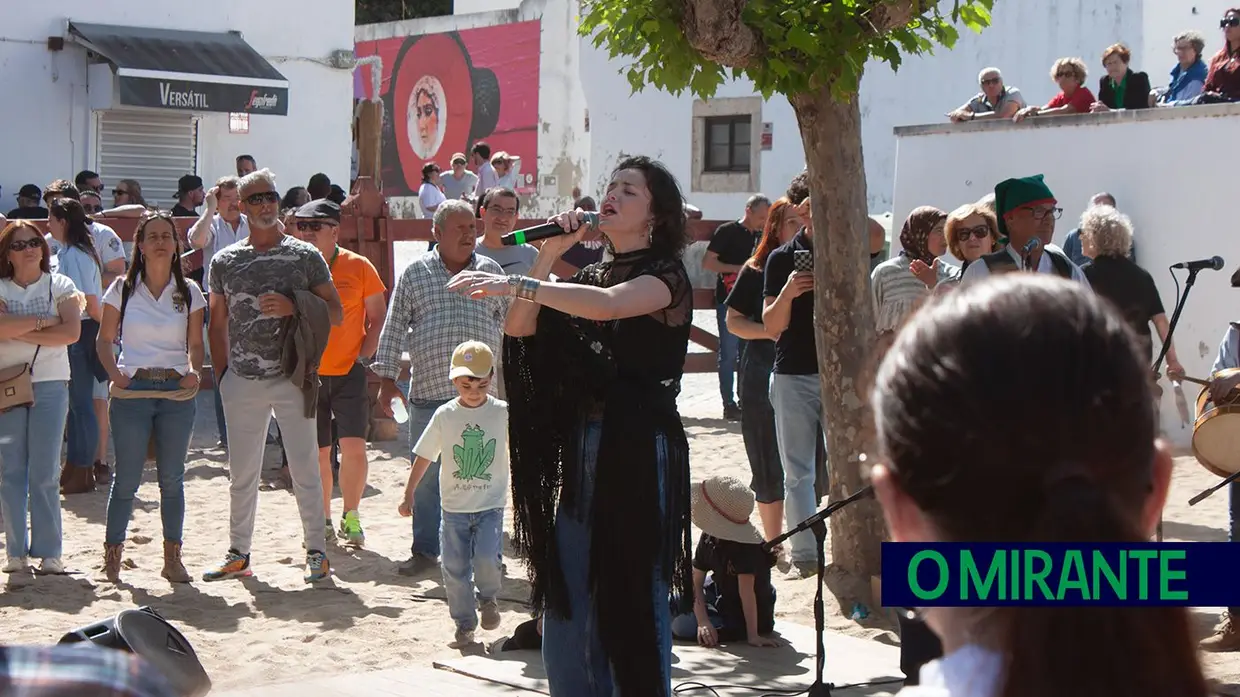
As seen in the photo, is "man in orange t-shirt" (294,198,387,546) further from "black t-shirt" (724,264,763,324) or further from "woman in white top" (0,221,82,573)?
"black t-shirt" (724,264,763,324)

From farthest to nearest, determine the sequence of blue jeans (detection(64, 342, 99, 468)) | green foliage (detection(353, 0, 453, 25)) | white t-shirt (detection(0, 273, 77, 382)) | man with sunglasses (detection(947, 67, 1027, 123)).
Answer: green foliage (detection(353, 0, 453, 25)) → man with sunglasses (detection(947, 67, 1027, 123)) → blue jeans (detection(64, 342, 99, 468)) → white t-shirt (detection(0, 273, 77, 382))

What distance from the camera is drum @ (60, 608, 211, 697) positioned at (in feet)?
12.8

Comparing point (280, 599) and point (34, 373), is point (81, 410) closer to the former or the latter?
point (34, 373)

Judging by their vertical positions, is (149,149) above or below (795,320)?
above

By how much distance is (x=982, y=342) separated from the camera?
3.96 feet

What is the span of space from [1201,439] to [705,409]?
28.6ft

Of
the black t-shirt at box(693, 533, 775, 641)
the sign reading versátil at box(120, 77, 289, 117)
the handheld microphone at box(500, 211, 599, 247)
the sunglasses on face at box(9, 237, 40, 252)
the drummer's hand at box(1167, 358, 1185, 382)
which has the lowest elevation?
the black t-shirt at box(693, 533, 775, 641)

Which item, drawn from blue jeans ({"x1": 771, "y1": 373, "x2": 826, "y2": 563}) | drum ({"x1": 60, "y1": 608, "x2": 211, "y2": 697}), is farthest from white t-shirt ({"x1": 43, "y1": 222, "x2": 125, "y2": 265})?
drum ({"x1": 60, "y1": 608, "x2": 211, "y2": 697})

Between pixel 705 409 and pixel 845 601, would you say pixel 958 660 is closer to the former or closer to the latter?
pixel 845 601

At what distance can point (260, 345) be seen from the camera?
7.43 metres

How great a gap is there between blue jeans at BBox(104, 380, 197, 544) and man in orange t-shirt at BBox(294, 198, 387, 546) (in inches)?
40.9

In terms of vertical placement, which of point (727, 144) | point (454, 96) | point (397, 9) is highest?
point (397, 9)

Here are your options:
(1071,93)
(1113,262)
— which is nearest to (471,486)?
(1113,262)

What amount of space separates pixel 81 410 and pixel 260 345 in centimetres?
296
